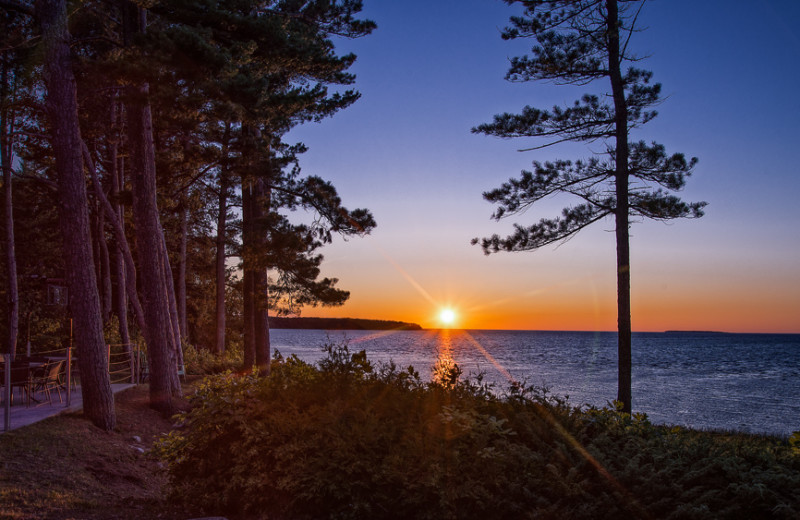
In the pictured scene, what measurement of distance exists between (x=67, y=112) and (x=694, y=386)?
3249 cm

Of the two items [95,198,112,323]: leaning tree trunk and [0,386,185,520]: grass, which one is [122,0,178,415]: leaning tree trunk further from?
[95,198,112,323]: leaning tree trunk

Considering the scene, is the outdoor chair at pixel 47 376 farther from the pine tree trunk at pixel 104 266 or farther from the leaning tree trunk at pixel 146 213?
the pine tree trunk at pixel 104 266

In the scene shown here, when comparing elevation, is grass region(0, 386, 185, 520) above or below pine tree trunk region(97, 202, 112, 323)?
below

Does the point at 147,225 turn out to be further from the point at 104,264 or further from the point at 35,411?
the point at 104,264

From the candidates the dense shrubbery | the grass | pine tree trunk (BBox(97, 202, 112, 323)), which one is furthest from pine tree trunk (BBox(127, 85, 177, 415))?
pine tree trunk (BBox(97, 202, 112, 323))

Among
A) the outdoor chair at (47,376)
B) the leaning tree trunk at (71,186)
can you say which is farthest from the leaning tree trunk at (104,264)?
the leaning tree trunk at (71,186)

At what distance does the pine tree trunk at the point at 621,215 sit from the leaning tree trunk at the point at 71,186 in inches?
412

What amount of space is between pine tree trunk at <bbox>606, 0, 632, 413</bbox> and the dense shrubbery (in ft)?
24.0

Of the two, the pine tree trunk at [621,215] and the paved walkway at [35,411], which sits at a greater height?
the pine tree trunk at [621,215]

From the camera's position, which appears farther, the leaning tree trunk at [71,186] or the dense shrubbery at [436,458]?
the leaning tree trunk at [71,186]

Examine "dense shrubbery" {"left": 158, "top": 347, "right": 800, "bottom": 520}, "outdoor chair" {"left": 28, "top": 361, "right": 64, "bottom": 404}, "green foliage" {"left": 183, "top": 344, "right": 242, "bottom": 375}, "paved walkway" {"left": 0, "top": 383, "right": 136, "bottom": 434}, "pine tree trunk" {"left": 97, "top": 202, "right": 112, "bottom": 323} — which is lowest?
"green foliage" {"left": 183, "top": 344, "right": 242, "bottom": 375}

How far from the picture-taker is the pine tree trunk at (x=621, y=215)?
12281 millimetres

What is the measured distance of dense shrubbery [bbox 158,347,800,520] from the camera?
13.6 ft

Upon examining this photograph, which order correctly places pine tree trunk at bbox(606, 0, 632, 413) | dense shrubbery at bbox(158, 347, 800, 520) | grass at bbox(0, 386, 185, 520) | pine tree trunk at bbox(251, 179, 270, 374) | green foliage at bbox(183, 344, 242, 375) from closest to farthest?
dense shrubbery at bbox(158, 347, 800, 520)
grass at bbox(0, 386, 185, 520)
pine tree trunk at bbox(606, 0, 632, 413)
pine tree trunk at bbox(251, 179, 270, 374)
green foliage at bbox(183, 344, 242, 375)
